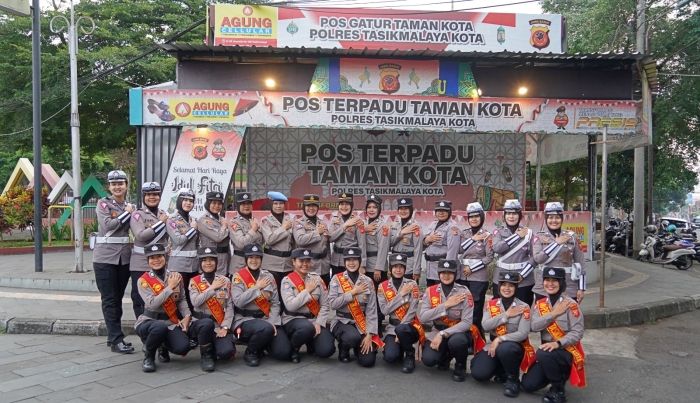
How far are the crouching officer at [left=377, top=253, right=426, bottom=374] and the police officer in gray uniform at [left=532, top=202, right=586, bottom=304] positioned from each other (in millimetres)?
1549

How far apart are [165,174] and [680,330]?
28.2ft

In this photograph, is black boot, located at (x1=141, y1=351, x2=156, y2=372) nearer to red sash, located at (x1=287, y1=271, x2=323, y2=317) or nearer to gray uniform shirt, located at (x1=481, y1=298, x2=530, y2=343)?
red sash, located at (x1=287, y1=271, x2=323, y2=317)

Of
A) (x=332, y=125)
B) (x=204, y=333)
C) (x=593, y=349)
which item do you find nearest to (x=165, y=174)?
(x=332, y=125)

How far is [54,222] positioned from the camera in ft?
57.6

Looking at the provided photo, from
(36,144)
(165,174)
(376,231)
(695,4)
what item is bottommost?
(376,231)

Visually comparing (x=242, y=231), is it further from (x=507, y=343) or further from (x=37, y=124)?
(x=37, y=124)

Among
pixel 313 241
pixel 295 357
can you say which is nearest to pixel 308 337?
pixel 295 357

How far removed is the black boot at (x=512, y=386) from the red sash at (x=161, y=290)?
3431 mm

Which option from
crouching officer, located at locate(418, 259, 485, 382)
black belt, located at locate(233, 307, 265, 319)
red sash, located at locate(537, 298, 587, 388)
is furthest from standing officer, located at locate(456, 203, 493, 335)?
black belt, located at locate(233, 307, 265, 319)

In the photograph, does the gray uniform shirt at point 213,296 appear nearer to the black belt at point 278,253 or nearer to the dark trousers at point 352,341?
the black belt at point 278,253

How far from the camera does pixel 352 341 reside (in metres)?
5.59

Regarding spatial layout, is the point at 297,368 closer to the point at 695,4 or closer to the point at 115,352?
the point at 115,352

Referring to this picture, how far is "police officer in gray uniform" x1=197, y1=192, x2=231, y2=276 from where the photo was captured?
6.34 meters

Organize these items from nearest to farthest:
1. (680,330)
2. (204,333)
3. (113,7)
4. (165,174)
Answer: (204,333), (680,330), (165,174), (113,7)
